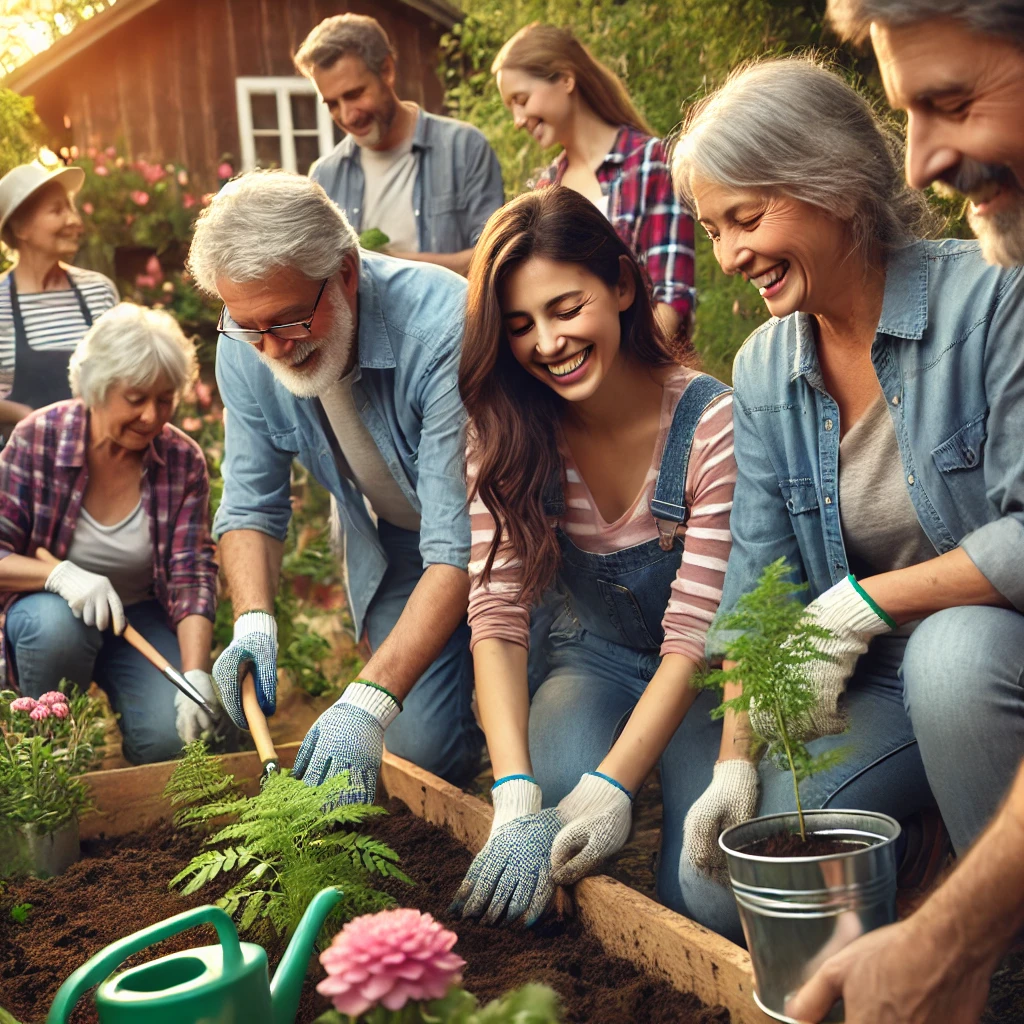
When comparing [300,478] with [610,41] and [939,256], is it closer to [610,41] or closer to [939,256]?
[610,41]

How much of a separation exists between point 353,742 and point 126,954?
108 centimetres

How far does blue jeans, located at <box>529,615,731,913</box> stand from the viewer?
7.85ft

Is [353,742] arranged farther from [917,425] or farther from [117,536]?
[117,536]

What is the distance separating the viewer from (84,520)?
141 inches

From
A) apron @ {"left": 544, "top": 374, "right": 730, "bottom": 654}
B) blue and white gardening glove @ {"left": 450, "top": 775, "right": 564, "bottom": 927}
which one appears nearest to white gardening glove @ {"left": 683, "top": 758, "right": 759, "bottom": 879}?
blue and white gardening glove @ {"left": 450, "top": 775, "right": 564, "bottom": 927}

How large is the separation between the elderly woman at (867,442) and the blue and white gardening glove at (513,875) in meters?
0.24

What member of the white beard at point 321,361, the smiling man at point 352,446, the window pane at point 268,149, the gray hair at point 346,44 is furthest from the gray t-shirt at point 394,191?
the window pane at point 268,149

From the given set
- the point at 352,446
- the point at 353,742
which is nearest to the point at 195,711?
the point at 352,446

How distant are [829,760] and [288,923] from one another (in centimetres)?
91

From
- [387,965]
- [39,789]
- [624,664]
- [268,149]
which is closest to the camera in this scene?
[387,965]

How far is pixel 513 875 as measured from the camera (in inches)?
80.6

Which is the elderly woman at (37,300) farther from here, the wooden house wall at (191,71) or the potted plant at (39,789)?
the wooden house wall at (191,71)

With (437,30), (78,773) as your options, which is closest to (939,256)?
(78,773)

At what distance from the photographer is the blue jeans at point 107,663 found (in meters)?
3.41
